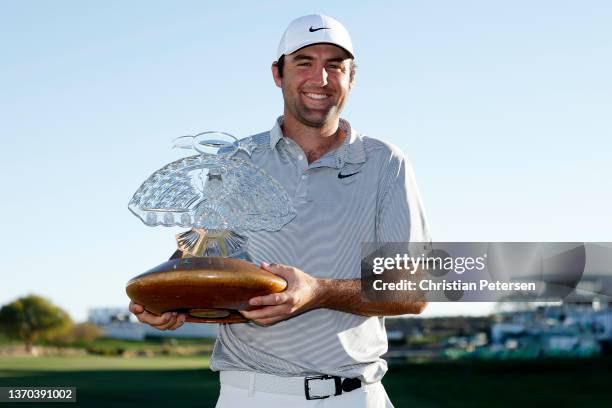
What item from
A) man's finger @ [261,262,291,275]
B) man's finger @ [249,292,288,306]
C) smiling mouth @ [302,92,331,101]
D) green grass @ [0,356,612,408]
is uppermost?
smiling mouth @ [302,92,331,101]

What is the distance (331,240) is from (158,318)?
0.73m

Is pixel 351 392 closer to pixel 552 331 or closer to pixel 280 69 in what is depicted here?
pixel 280 69

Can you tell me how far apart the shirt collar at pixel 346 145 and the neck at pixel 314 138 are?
45mm

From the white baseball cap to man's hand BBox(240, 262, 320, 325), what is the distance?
970mm

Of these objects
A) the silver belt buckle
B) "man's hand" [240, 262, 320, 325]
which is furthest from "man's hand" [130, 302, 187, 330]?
the silver belt buckle

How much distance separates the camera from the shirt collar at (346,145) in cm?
345

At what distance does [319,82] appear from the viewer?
337cm

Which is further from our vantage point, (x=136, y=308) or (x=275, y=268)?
(x=136, y=308)

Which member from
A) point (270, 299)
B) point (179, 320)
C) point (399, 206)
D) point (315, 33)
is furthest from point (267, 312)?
point (315, 33)

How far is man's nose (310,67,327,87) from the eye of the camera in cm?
337

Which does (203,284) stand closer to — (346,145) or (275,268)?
(275,268)

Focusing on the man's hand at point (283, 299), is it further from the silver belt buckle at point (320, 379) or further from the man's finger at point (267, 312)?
the silver belt buckle at point (320, 379)

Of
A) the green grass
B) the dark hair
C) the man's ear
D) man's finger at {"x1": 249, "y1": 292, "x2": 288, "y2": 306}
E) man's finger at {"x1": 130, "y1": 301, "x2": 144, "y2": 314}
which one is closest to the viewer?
man's finger at {"x1": 249, "y1": 292, "x2": 288, "y2": 306}

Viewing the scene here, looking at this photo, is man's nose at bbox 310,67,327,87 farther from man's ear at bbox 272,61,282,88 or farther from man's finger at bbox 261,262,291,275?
man's finger at bbox 261,262,291,275
